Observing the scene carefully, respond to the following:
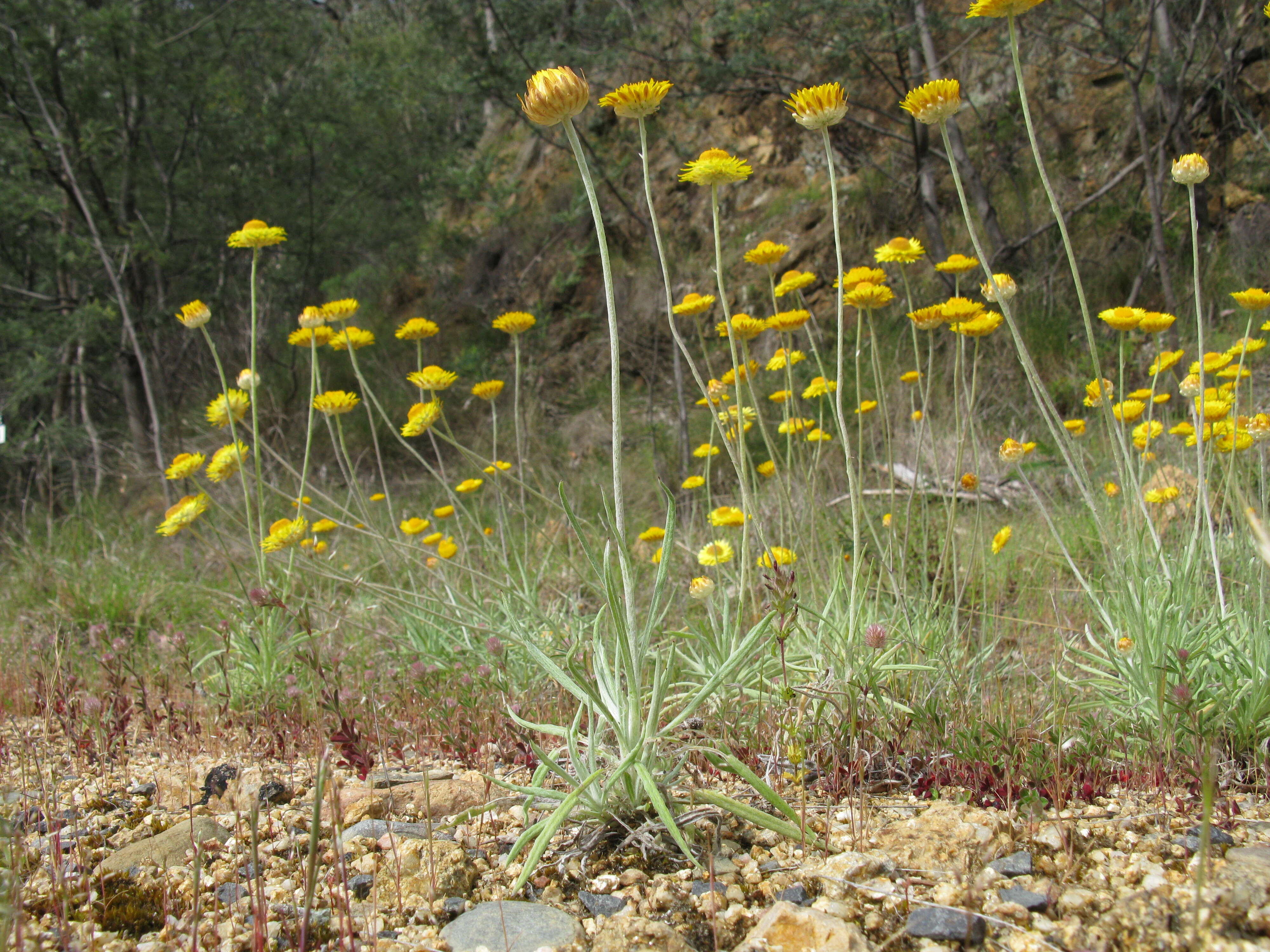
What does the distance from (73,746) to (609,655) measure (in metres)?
1.53

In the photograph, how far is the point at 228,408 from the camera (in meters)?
2.70

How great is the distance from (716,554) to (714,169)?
3.96ft

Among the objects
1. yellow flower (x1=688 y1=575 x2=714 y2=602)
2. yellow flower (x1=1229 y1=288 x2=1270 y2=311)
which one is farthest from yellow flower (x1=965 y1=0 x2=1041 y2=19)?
yellow flower (x1=688 y1=575 x2=714 y2=602)

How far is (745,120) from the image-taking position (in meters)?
9.93

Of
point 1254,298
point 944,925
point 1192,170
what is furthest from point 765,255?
point 944,925

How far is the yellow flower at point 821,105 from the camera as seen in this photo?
1.68m

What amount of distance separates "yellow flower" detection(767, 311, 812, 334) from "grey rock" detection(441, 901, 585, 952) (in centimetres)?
170

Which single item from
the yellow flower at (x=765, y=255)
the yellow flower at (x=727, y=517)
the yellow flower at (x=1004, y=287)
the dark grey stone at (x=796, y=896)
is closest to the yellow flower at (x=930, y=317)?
the yellow flower at (x=1004, y=287)

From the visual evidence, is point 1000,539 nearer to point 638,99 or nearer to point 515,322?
point 515,322

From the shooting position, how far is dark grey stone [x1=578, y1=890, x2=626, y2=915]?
117cm

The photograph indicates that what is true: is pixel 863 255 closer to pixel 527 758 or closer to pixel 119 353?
pixel 527 758

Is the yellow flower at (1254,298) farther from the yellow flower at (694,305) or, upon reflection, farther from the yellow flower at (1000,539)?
the yellow flower at (694,305)

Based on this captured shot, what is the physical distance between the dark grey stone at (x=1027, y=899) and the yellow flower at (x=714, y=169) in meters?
1.44

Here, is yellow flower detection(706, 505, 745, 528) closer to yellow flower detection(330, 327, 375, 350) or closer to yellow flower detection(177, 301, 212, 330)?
yellow flower detection(330, 327, 375, 350)
